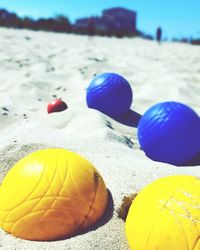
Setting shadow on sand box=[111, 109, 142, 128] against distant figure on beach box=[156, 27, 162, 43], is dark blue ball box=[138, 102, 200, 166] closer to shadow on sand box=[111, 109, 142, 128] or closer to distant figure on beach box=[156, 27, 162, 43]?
shadow on sand box=[111, 109, 142, 128]

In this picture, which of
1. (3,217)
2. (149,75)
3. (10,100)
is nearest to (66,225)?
(3,217)

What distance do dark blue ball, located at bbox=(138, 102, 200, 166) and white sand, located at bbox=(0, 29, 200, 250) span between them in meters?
0.15

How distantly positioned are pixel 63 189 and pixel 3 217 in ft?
1.34

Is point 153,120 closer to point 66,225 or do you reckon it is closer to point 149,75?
point 66,225

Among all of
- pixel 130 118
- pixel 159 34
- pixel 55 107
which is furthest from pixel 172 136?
pixel 159 34

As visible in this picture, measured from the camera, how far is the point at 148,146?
12.6 feet

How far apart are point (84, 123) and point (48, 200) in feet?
7.07

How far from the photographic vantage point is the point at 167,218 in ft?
6.98

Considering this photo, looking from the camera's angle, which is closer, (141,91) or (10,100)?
(10,100)

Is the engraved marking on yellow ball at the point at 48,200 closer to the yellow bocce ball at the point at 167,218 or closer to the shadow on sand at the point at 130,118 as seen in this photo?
the yellow bocce ball at the point at 167,218

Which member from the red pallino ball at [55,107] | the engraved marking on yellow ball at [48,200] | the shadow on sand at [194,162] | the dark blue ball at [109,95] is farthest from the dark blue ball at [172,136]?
the red pallino ball at [55,107]

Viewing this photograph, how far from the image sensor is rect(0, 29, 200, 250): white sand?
2.60 meters

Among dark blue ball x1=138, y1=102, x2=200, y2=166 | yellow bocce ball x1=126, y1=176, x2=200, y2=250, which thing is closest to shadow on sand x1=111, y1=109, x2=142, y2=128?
dark blue ball x1=138, y1=102, x2=200, y2=166

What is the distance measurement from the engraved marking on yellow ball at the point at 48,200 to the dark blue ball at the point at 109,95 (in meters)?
2.57
